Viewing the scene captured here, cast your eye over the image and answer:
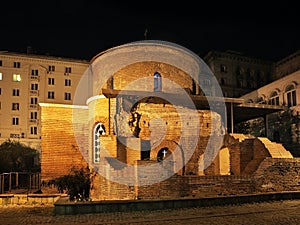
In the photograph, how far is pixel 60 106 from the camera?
17.7 metres

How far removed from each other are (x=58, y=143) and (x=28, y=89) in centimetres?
2221

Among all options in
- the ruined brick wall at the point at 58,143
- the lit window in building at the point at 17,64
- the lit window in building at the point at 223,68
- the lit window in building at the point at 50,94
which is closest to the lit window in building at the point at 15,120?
the lit window in building at the point at 50,94

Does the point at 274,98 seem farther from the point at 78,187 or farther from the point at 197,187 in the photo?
the point at 78,187

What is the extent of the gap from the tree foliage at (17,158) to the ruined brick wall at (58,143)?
12485mm

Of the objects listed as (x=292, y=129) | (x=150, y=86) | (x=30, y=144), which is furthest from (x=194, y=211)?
(x=30, y=144)

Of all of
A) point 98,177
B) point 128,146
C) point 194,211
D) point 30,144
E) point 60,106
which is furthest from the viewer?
point 30,144

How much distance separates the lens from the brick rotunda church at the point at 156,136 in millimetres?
11102

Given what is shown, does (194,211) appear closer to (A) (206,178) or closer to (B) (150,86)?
(A) (206,178)

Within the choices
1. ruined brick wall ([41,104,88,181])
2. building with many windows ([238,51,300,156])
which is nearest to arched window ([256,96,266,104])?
building with many windows ([238,51,300,156])

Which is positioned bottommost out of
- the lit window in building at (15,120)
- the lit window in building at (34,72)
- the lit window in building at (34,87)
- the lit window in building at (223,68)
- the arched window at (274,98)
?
the lit window in building at (15,120)

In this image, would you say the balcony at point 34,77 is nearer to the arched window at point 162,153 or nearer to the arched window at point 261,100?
the arched window at point 261,100

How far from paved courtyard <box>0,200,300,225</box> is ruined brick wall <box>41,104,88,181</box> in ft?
22.6

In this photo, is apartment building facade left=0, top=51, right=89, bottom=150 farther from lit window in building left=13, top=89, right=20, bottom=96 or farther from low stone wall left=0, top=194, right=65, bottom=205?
low stone wall left=0, top=194, right=65, bottom=205

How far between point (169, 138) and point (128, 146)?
232 centimetres
